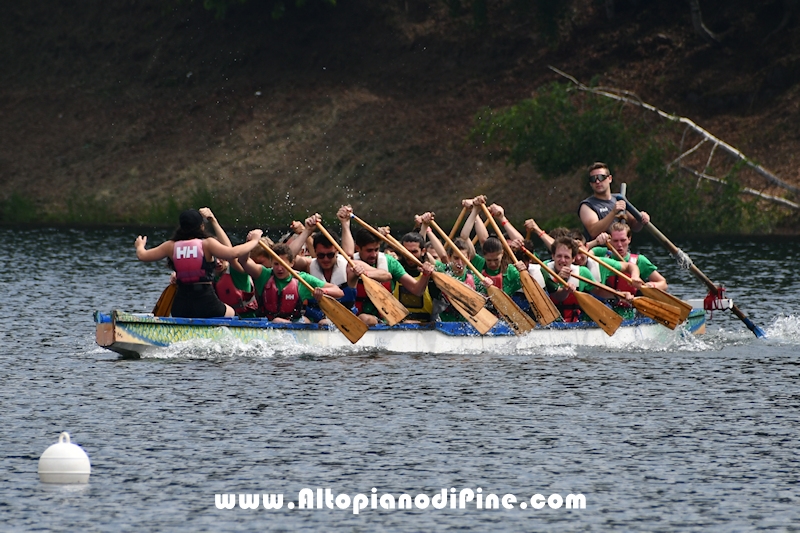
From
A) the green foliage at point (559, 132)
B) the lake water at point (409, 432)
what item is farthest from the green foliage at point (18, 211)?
the lake water at point (409, 432)

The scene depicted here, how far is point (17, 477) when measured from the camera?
12406 millimetres

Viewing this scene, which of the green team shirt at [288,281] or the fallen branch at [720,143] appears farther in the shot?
the fallen branch at [720,143]

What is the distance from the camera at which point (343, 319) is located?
1783 centimetres

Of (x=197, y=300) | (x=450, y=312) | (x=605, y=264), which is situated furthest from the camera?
(x=605, y=264)

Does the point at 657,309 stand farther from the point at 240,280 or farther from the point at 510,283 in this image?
the point at 240,280

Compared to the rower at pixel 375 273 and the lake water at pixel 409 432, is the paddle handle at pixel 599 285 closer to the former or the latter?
the lake water at pixel 409 432

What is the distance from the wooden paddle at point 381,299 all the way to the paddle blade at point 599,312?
2.47 metres

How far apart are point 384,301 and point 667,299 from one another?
165 inches

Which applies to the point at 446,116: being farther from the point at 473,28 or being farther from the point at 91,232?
the point at 91,232

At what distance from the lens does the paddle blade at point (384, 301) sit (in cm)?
1812

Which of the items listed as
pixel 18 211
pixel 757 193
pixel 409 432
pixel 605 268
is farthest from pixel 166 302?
pixel 18 211

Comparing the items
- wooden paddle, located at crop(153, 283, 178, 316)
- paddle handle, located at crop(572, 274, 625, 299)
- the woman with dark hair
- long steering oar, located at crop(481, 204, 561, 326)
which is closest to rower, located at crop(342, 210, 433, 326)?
long steering oar, located at crop(481, 204, 561, 326)

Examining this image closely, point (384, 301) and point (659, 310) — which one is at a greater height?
point (384, 301)

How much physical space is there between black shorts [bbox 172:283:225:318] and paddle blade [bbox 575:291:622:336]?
15.5ft
